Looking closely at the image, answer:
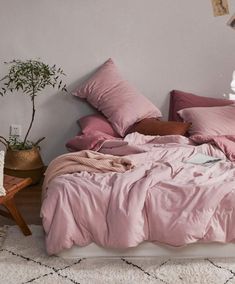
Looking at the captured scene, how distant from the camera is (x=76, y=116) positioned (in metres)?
4.29

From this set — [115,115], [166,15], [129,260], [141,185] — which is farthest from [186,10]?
[129,260]

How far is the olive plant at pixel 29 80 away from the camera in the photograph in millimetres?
3863

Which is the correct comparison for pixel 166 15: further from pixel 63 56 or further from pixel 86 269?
pixel 86 269

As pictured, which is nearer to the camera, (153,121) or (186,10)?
(153,121)

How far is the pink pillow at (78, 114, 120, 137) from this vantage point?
151 inches

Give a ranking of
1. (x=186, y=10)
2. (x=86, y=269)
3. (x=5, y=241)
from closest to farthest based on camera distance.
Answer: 1. (x=86, y=269)
2. (x=5, y=241)
3. (x=186, y=10)

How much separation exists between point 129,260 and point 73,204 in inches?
18.6

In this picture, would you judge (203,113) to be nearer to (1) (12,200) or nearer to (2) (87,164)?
(2) (87,164)

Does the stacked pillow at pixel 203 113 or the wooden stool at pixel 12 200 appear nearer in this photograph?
the wooden stool at pixel 12 200

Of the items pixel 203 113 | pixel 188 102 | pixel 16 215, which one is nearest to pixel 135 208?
pixel 16 215

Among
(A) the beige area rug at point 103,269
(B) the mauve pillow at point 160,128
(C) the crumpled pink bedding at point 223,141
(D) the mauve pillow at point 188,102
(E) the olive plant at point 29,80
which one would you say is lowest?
(A) the beige area rug at point 103,269

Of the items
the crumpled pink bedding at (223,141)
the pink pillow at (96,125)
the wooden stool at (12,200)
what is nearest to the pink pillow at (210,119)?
the crumpled pink bedding at (223,141)

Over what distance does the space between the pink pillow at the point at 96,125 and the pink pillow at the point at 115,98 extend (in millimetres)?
44

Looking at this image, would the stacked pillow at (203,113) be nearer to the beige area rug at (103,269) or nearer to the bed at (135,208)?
the bed at (135,208)
